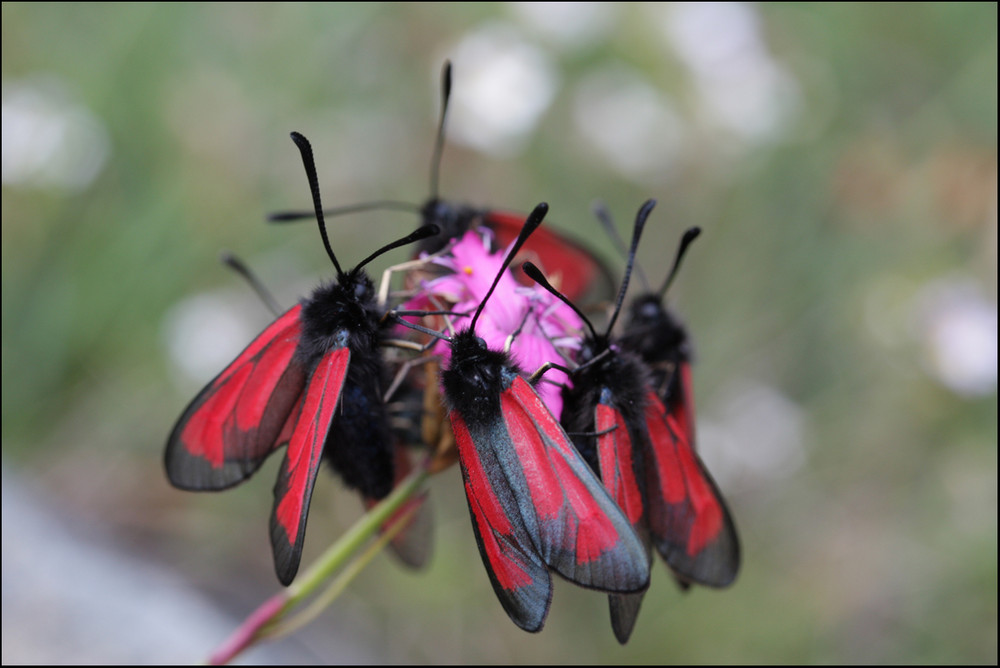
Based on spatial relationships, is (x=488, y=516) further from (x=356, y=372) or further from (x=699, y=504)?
(x=699, y=504)

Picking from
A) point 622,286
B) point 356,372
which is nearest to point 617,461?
point 622,286

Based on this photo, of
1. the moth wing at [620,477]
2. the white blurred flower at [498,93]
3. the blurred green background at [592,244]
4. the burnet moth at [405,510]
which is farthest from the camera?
the white blurred flower at [498,93]

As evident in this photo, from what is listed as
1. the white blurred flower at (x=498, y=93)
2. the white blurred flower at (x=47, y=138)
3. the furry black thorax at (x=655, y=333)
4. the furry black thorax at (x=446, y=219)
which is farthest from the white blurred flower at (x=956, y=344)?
the white blurred flower at (x=47, y=138)

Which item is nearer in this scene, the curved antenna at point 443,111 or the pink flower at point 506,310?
the pink flower at point 506,310

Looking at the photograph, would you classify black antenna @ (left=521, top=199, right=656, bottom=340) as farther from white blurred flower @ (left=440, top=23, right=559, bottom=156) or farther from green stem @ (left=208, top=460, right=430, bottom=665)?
white blurred flower @ (left=440, top=23, right=559, bottom=156)

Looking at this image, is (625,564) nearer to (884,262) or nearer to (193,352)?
(193,352)

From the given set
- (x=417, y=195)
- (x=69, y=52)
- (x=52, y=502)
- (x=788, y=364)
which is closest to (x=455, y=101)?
(x=417, y=195)

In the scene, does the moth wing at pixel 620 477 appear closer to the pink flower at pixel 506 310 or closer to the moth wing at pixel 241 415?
the pink flower at pixel 506 310
